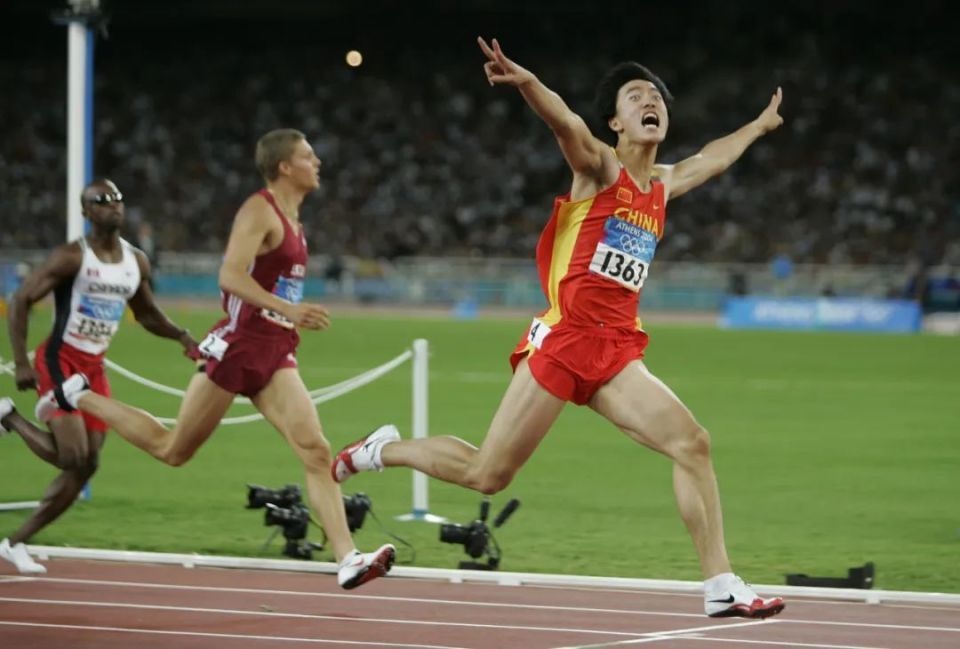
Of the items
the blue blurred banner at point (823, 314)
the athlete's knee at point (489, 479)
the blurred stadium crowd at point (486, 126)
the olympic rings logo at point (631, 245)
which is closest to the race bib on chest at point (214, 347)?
the athlete's knee at point (489, 479)

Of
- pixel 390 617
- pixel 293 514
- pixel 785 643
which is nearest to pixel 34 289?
pixel 293 514

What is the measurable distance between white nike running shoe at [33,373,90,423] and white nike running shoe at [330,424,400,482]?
5.77 feet

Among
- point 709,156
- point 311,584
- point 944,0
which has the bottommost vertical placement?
point 311,584

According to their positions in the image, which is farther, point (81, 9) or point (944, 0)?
point (944, 0)

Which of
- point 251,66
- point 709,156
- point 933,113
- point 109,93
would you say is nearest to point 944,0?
point 933,113

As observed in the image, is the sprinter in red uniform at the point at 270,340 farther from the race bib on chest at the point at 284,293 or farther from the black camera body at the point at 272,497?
the black camera body at the point at 272,497

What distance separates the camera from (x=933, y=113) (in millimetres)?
43125

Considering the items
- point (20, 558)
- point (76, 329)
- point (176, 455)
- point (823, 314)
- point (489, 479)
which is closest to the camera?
point (489, 479)

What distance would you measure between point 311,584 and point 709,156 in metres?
2.97

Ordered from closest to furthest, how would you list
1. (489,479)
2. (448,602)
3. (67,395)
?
1. (489,479)
2. (448,602)
3. (67,395)

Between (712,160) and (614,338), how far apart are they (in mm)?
1234

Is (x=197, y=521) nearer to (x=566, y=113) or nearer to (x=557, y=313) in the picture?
(x=557, y=313)

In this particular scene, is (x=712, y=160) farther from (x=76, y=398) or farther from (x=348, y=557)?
(x=76, y=398)

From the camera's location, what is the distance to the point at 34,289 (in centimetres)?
905
